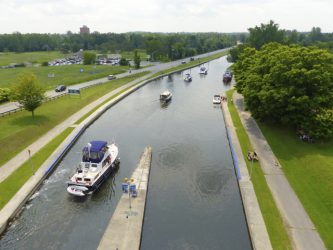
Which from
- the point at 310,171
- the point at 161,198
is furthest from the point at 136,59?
the point at 310,171

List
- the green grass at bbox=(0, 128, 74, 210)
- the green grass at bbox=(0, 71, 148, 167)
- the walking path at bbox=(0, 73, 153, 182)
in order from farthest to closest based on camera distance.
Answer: the green grass at bbox=(0, 71, 148, 167) → the walking path at bbox=(0, 73, 153, 182) → the green grass at bbox=(0, 128, 74, 210)

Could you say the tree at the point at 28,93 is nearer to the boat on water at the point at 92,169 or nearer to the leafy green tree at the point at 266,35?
the boat on water at the point at 92,169

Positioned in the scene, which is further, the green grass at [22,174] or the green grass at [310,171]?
the green grass at [22,174]

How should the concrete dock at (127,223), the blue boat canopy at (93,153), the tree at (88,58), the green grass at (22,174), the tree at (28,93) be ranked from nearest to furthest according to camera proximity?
1. the concrete dock at (127,223)
2. the green grass at (22,174)
3. the blue boat canopy at (93,153)
4. the tree at (28,93)
5. the tree at (88,58)

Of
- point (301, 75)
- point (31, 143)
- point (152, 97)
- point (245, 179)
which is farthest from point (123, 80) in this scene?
point (245, 179)

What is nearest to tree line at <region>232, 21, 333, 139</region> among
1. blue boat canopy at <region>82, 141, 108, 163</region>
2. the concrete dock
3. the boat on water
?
the concrete dock

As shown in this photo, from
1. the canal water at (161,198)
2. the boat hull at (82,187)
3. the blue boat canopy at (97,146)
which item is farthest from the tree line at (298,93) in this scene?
the boat hull at (82,187)

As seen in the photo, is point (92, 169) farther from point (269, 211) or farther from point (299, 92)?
point (299, 92)

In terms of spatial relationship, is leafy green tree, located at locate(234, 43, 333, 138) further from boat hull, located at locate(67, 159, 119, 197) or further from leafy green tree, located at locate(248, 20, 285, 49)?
leafy green tree, located at locate(248, 20, 285, 49)
